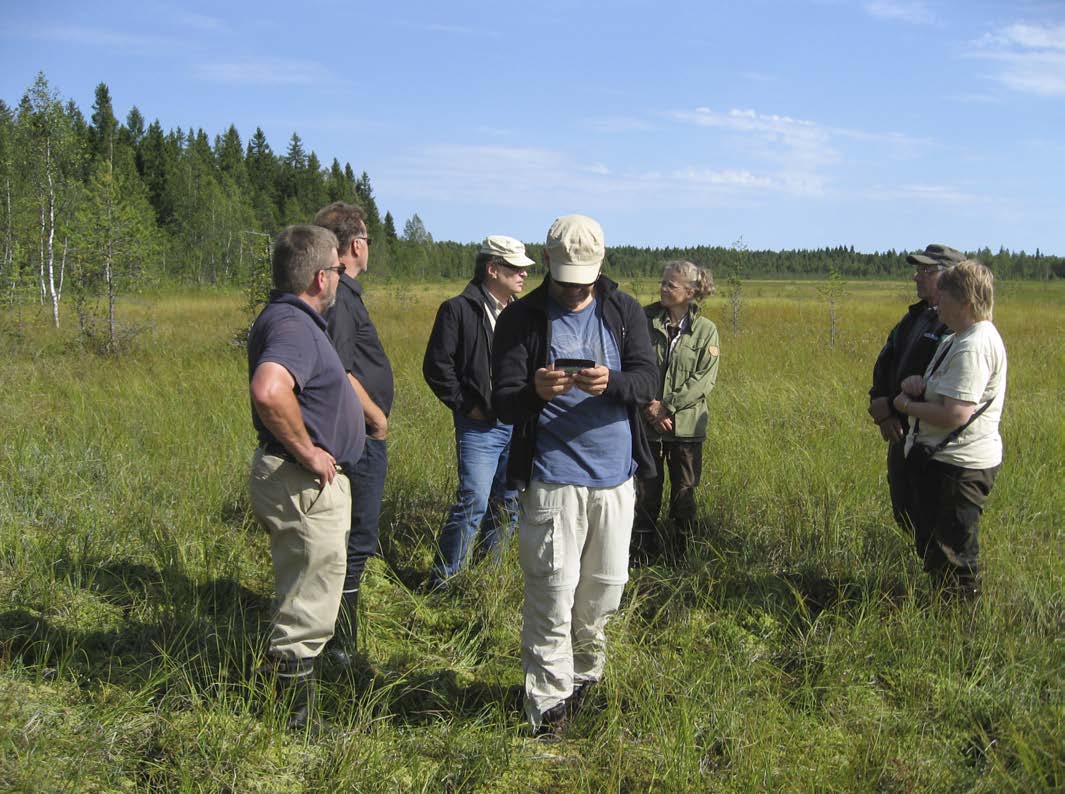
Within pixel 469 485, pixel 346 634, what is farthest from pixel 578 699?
pixel 469 485

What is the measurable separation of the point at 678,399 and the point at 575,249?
2.08 metres

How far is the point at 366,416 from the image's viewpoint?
337 cm

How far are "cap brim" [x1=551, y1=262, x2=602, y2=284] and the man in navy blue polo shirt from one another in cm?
85

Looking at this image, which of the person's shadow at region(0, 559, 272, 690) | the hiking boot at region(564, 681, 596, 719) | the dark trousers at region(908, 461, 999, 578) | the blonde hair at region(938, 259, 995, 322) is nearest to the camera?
the hiking boot at region(564, 681, 596, 719)

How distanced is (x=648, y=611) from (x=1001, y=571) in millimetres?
1727

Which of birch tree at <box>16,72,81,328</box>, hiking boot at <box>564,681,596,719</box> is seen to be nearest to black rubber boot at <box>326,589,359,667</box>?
hiking boot at <box>564,681,596,719</box>

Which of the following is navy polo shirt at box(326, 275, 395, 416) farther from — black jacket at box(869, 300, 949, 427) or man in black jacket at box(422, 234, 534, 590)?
black jacket at box(869, 300, 949, 427)

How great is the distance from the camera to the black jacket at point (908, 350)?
373 centimetres

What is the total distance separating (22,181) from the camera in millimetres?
19438

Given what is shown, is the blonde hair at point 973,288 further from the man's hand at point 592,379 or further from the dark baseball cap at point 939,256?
the man's hand at point 592,379

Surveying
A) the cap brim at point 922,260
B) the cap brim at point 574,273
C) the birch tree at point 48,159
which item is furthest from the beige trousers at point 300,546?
the birch tree at point 48,159

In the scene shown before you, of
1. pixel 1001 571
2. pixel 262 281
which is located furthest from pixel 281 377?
pixel 262 281

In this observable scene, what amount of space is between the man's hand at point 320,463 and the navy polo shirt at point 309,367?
0.06 meters

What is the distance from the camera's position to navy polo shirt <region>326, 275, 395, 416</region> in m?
3.21
